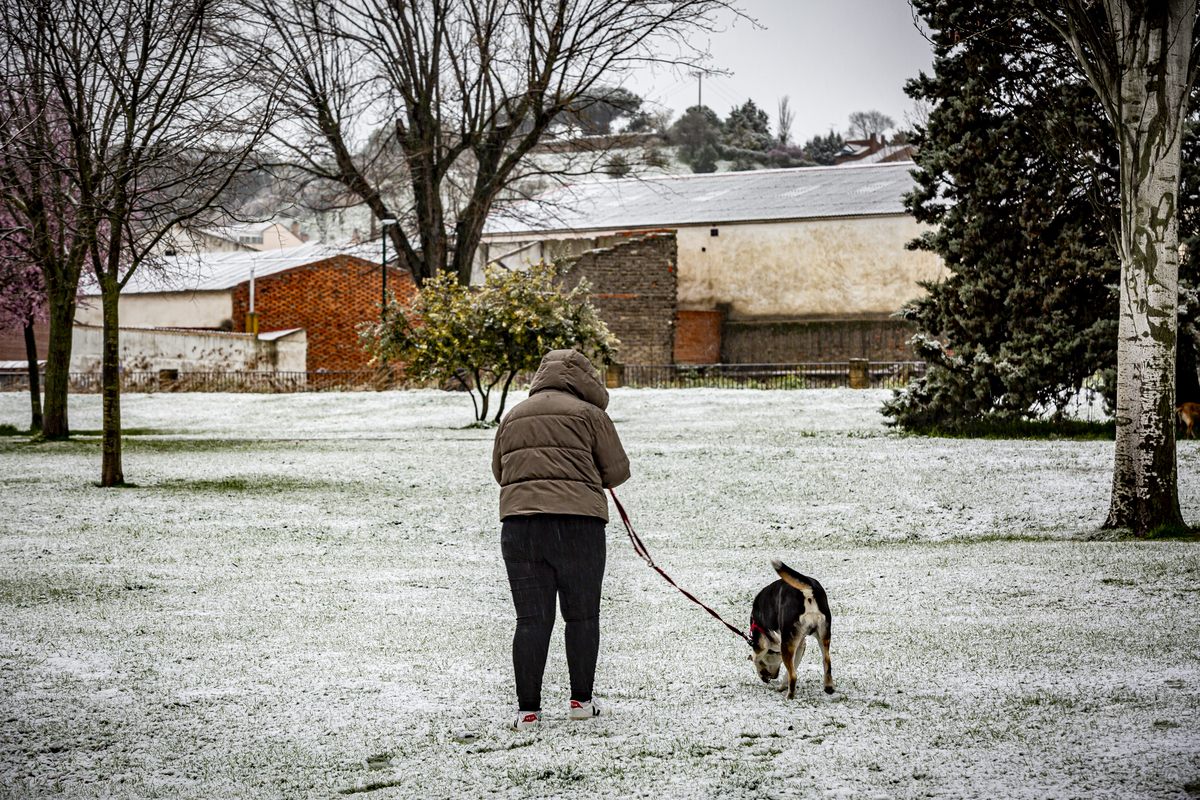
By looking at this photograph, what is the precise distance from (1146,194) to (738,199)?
41.3m

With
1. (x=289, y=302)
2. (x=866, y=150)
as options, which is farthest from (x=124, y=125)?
(x=866, y=150)

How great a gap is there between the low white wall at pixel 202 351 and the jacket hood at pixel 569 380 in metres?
38.1

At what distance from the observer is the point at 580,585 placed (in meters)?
4.82

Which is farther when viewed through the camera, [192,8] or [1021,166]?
[1021,166]

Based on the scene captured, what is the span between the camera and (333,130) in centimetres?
2892

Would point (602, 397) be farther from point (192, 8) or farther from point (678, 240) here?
point (678, 240)

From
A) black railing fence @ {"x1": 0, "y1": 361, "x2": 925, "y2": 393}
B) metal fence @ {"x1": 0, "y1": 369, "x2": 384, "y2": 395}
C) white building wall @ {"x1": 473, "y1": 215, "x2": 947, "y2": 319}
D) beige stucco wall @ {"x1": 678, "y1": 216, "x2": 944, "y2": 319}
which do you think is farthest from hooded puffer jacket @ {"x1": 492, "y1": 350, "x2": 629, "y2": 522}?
beige stucco wall @ {"x1": 678, "y1": 216, "x2": 944, "y2": 319}

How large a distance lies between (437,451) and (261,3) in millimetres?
16042

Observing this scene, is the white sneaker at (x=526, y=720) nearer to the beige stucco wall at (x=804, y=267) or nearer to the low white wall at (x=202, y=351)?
the low white wall at (x=202, y=351)

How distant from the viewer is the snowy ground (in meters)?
4.45

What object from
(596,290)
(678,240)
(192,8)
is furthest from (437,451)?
(678,240)

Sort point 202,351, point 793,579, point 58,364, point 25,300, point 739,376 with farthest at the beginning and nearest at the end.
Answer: point 202,351 → point 739,376 → point 25,300 → point 58,364 → point 793,579

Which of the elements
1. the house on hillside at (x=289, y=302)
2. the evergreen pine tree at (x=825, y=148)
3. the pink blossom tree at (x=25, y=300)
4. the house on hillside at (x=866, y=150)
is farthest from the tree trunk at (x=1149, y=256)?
the evergreen pine tree at (x=825, y=148)

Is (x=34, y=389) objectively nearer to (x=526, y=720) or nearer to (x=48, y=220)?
(x=48, y=220)
